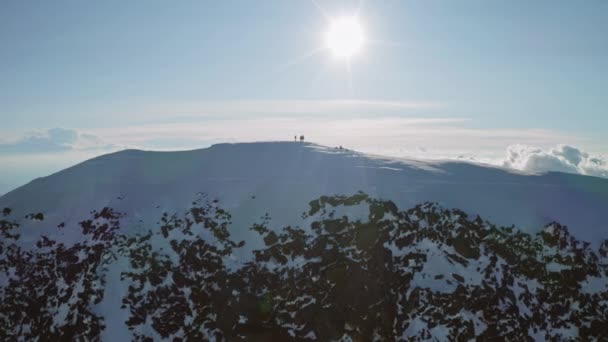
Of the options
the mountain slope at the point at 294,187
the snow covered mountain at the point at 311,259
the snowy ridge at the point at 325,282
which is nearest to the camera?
the snowy ridge at the point at 325,282

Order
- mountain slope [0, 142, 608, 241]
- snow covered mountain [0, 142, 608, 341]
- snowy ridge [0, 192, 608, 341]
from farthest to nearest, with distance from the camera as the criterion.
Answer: mountain slope [0, 142, 608, 241]
snow covered mountain [0, 142, 608, 341]
snowy ridge [0, 192, 608, 341]

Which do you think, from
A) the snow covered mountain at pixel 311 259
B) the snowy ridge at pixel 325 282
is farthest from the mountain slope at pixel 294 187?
the snowy ridge at pixel 325 282

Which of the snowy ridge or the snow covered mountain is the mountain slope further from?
the snowy ridge

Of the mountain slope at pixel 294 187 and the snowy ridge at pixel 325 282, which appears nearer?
the snowy ridge at pixel 325 282

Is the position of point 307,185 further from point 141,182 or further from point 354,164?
point 141,182

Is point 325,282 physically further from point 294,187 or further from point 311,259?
point 294,187

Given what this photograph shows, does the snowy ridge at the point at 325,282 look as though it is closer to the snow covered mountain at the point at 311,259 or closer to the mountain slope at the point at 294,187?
the snow covered mountain at the point at 311,259

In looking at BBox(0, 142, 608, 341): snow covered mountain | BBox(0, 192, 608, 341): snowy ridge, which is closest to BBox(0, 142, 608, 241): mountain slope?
BBox(0, 142, 608, 341): snow covered mountain

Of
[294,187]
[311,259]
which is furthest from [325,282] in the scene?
[294,187]

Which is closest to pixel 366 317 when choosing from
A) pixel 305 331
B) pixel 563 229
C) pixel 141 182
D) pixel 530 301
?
pixel 305 331
